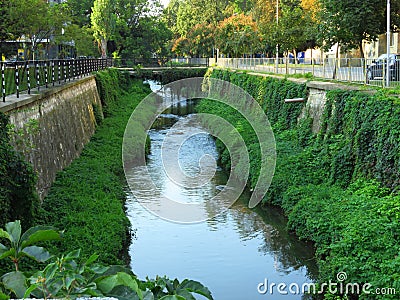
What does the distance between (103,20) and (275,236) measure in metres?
46.9

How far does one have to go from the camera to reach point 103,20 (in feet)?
191

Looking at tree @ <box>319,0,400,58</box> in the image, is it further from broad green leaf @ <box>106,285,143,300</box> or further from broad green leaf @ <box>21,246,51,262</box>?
broad green leaf @ <box>106,285,143,300</box>

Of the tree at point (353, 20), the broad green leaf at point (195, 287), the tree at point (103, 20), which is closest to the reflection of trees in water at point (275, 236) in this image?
the tree at point (353, 20)

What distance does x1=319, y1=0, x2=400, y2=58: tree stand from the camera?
21.3 m

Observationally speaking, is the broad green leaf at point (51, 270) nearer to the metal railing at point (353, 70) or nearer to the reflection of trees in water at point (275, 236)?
the reflection of trees in water at point (275, 236)

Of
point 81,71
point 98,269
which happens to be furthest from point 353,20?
point 98,269

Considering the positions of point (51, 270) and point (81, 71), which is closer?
point (51, 270)

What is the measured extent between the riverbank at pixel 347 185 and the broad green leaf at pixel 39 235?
7319 mm

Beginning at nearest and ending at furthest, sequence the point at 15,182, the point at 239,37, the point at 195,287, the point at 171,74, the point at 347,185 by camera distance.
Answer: the point at 195,287 → the point at 15,182 → the point at 347,185 → the point at 239,37 → the point at 171,74

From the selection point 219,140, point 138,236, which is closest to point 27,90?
point 138,236

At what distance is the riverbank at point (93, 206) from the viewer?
42.0 ft

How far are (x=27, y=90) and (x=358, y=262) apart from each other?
1009 cm

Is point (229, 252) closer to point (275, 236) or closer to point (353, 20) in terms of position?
point (275, 236)

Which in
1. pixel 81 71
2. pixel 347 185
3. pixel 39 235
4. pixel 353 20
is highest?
pixel 353 20
